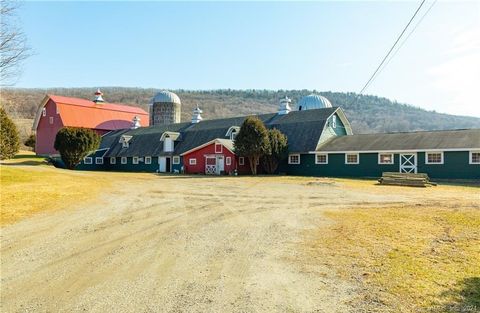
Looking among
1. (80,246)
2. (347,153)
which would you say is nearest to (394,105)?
(347,153)

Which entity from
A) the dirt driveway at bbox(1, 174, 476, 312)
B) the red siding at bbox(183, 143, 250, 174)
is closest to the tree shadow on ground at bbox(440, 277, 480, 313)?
the dirt driveway at bbox(1, 174, 476, 312)

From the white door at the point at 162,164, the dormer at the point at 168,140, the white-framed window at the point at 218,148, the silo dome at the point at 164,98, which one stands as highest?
the silo dome at the point at 164,98

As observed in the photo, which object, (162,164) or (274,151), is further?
(162,164)

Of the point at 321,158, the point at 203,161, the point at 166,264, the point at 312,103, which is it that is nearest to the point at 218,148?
the point at 203,161

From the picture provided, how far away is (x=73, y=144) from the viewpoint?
43.8 metres

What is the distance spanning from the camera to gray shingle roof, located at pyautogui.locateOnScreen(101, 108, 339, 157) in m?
40.0

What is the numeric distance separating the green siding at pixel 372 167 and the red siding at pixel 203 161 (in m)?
4.88

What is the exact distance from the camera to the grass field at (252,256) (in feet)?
18.9

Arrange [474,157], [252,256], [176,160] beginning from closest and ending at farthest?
[252,256]
[474,157]
[176,160]

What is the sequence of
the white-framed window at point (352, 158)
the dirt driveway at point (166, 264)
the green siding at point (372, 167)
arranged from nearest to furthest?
the dirt driveway at point (166, 264)
the green siding at point (372, 167)
the white-framed window at point (352, 158)

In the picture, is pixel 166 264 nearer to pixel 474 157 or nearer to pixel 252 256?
pixel 252 256

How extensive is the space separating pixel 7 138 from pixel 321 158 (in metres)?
35.1

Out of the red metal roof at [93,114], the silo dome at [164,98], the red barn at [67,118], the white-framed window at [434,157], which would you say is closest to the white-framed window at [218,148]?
the white-framed window at [434,157]

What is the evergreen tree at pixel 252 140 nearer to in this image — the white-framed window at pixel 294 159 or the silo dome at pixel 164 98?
the white-framed window at pixel 294 159
